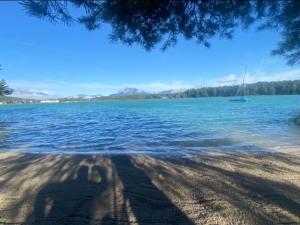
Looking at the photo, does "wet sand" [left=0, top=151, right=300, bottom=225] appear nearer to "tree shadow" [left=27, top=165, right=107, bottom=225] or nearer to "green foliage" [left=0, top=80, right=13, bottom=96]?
"tree shadow" [left=27, top=165, right=107, bottom=225]

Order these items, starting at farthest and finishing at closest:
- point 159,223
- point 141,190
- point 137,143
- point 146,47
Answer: point 137,143
point 141,190
point 146,47
point 159,223

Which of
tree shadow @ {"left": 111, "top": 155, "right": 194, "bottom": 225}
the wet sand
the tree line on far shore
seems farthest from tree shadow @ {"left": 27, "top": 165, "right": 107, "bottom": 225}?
the tree line on far shore

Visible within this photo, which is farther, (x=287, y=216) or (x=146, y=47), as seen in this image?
(x=146, y=47)

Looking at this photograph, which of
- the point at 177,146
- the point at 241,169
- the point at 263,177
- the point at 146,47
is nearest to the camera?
the point at 146,47

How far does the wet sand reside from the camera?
487 cm

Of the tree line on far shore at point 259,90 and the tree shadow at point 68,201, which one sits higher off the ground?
the tree shadow at point 68,201

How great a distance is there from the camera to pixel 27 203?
18.5ft

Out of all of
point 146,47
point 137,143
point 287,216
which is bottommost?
point 137,143

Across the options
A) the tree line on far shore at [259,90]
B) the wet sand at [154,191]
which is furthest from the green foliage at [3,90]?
the tree line on far shore at [259,90]

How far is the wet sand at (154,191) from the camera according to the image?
4.87 meters

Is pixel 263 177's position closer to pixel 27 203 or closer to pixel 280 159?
pixel 280 159

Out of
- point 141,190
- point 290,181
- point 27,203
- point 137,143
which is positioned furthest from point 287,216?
point 137,143

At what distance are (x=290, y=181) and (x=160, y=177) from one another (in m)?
3.03

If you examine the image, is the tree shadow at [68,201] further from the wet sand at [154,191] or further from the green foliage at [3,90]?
the green foliage at [3,90]
